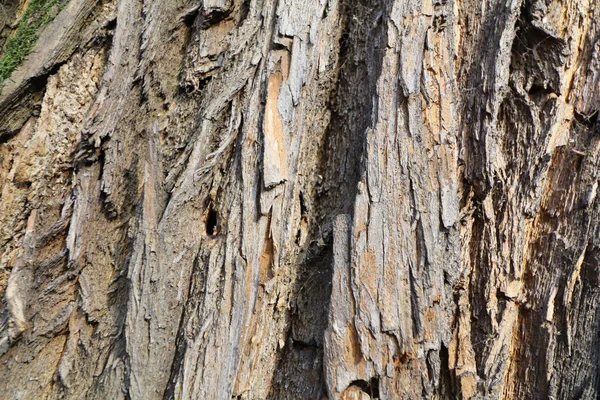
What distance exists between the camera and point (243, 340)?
7.22 feet

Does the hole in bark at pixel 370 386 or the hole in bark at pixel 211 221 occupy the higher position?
the hole in bark at pixel 211 221

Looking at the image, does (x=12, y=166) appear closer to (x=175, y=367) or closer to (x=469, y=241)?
(x=175, y=367)

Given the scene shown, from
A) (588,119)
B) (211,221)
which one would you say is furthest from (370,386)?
(588,119)

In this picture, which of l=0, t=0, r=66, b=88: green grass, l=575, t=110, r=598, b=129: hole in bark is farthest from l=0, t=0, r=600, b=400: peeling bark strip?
l=0, t=0, r=66, b=88: green grass

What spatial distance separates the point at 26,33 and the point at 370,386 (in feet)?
8.39

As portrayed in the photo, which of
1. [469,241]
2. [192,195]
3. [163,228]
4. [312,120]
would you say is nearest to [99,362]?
[163,228]

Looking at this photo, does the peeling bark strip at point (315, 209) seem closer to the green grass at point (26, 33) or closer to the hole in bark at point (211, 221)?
the hole in bark at point (211, 221)

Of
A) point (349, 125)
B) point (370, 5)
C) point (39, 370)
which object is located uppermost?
point (370, 5)

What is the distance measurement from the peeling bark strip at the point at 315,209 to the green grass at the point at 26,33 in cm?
17

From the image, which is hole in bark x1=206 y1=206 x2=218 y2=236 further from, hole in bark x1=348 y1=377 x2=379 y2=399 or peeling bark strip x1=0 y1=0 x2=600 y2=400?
hole in bark x1=348 y1=377 x2=379 y2=399

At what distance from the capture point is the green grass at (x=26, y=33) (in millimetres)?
2896

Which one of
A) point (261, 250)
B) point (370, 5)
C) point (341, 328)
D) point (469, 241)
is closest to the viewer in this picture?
point (341, 328)

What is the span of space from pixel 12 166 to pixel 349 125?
1707 millimetres

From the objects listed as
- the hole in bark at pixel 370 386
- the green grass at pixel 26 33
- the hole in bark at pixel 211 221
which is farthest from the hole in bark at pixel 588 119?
the green grass at pixel 26 33
